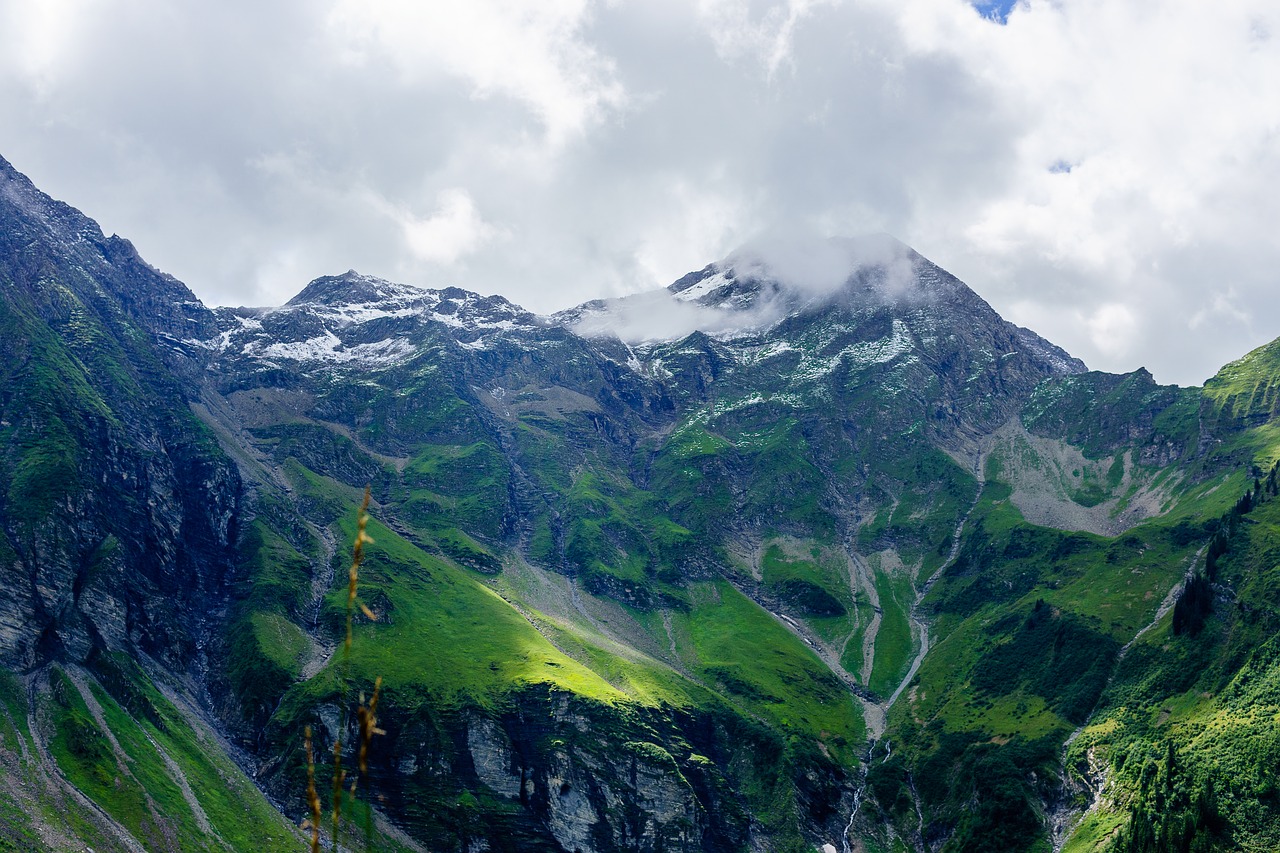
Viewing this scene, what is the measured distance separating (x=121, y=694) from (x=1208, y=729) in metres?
238

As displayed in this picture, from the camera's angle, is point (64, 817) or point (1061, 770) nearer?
point (64, 817)

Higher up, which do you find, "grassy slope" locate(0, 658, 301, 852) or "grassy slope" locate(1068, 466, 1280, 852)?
"grassy slope" locate(1068, 466, 1280, 852)

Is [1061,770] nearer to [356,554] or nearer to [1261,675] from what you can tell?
[1261,675]

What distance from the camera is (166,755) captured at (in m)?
186

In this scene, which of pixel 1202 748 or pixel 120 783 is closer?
pixel 1202 748

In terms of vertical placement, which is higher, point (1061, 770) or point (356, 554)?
point (356, 554)

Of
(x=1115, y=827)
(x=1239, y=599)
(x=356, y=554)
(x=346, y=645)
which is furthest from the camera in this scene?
(x=1239, y=599)

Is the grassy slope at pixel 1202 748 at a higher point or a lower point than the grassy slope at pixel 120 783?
higher

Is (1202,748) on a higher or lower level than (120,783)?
higher

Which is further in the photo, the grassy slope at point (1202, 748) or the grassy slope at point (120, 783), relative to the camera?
the grassy slope at point (120, 783)

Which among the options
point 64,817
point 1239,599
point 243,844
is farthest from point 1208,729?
point 64,817

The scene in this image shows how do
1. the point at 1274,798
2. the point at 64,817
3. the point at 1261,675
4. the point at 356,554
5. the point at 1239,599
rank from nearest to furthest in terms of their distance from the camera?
the point at 356,554 → the point at 1274,798 → the point at 64,817 → the point at 1261,675 → the point at 1239,599

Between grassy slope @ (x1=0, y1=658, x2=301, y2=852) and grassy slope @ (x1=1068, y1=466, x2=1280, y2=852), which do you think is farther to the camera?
grassy slope @ (x1=0, y1=658, x2=301, y2=852)

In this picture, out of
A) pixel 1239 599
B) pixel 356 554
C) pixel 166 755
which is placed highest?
pixel 1239 599
